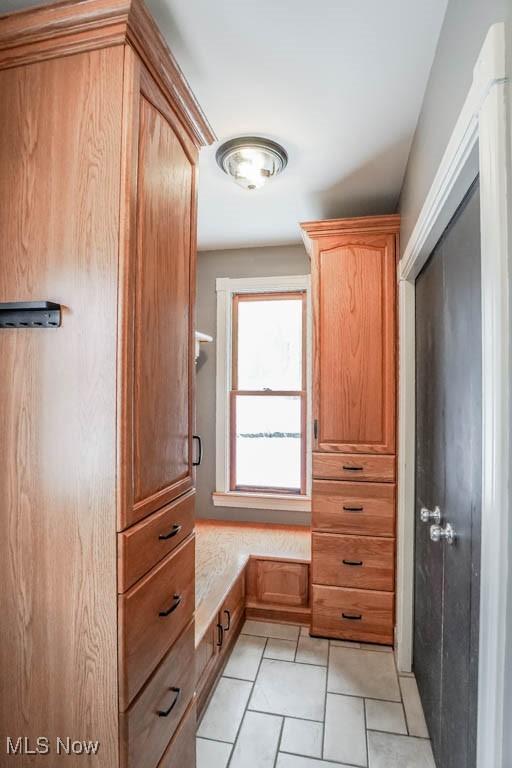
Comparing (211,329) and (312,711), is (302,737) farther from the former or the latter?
(211,329)

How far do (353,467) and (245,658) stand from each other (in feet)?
4.05

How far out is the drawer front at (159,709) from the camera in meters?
1.05

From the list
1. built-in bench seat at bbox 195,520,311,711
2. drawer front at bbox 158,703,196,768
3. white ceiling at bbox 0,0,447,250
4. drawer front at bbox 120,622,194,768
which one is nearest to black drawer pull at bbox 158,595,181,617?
drawer front at bbox 120,622,194,768

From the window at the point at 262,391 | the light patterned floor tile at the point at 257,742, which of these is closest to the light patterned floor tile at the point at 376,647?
the light patterned floor tile at the point at 257,742

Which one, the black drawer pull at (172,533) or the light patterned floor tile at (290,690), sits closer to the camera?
the black drawer pull at (172,533)

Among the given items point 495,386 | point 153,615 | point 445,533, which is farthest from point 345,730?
point 495,386

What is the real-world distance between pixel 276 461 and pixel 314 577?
983 millimetres

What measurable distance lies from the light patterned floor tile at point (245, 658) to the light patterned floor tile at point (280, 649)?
0.12ft

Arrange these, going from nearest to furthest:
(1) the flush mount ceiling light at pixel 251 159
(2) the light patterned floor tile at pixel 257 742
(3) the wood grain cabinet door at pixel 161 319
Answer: (3) the wood grain cabinet door at pixel 161 319 < (2) the light patterned floor tile at pixel 257 742 < (1) the flush mount ceiling light at pixel 251 159

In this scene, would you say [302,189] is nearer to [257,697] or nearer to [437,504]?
Result: [437,504]

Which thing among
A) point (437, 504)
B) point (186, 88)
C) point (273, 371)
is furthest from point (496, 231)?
point (273, 371)

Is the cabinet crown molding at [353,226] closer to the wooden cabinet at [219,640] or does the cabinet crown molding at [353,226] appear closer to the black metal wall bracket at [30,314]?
the black metal wall bracket at [30,314]

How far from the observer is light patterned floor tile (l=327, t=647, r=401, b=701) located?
2.02 m

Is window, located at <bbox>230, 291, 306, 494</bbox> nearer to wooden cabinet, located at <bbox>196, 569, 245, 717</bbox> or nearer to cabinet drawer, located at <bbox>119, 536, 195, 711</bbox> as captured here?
wooden cabinet, located at <bbox>196, 569, 245, 717</bbox>
